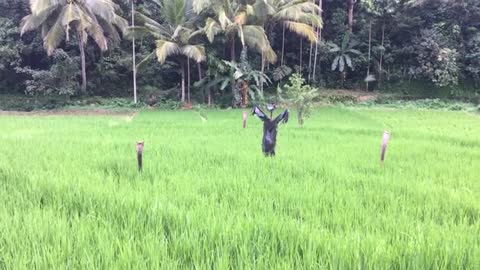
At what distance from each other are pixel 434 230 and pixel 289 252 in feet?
2.79

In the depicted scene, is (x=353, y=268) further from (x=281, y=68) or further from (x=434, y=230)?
(x=281, y=68)

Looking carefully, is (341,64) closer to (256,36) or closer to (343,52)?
(343,52)

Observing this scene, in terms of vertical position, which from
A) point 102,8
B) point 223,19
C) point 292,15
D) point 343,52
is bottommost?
point 343,52

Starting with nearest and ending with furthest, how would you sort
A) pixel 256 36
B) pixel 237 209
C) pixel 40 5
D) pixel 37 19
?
pixel 237 209
pixel 40 5
pixel 256 36
pixel 37 19

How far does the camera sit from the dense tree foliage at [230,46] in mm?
14789

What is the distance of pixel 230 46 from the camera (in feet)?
57.0

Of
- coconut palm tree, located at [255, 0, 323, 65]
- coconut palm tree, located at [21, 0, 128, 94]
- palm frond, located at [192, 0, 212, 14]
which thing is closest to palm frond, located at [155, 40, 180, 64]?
palm frond, located at [192, 0, 212, 14]

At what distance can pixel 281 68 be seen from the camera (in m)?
17.8

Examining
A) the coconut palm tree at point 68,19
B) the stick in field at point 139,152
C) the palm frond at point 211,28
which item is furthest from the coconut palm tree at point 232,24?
the stick in field at point 139,152

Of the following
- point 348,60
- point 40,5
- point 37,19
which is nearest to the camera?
point 40,5

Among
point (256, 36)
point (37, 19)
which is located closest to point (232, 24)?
point (256, 36)

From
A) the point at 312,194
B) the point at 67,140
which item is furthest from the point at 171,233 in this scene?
the point at 67,140

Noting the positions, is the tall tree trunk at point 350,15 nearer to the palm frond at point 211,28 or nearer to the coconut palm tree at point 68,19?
the palm frond at point 211,28

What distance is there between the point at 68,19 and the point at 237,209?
13.1 m
